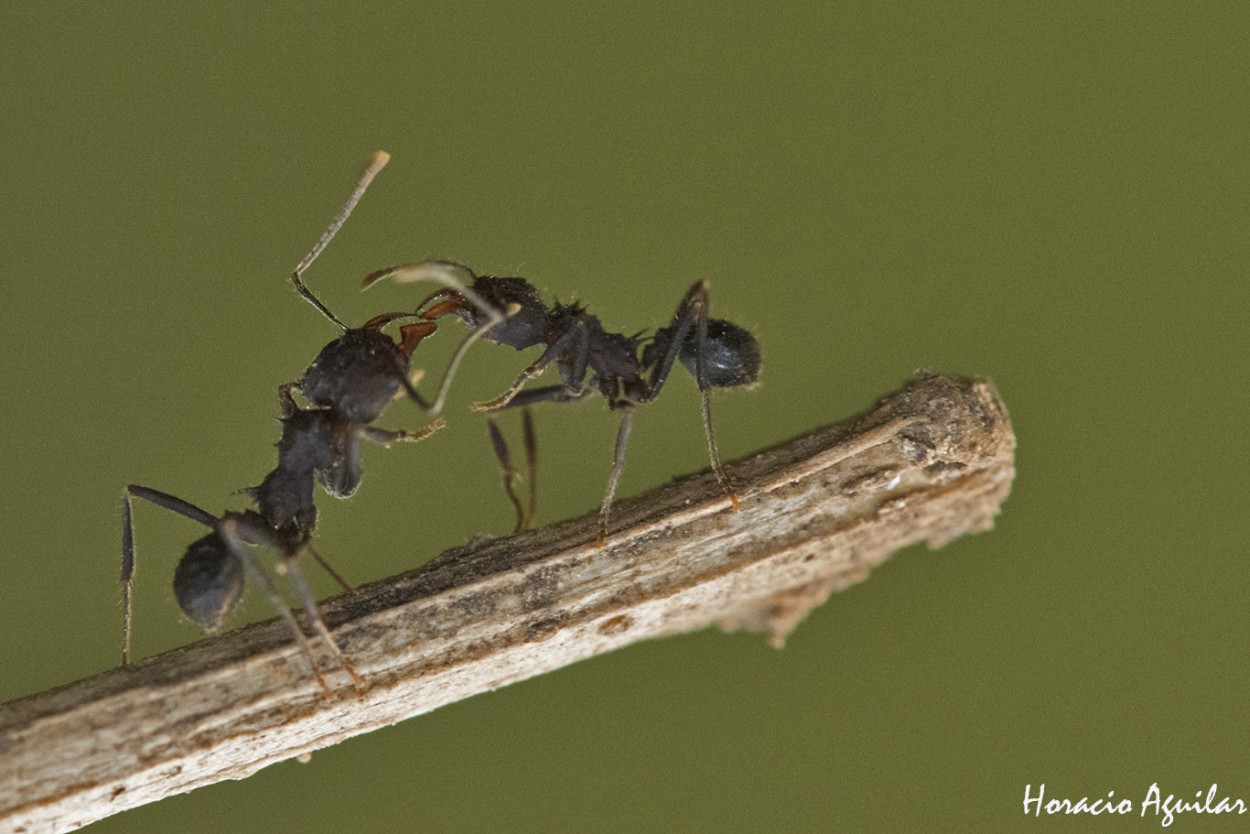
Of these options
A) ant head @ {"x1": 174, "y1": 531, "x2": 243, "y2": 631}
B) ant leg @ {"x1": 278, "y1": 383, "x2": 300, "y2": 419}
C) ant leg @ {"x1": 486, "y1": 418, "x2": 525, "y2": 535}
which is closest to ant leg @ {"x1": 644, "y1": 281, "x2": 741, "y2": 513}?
ant leg @ {"x1": 486, "y1": 418, "x2": 525, "y2": 535}

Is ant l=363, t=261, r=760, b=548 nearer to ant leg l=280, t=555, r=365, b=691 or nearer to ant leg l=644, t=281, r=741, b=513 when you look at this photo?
ant leg l=644, t=281, r=741, b=513

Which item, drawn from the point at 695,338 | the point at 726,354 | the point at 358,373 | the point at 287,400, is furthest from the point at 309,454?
the point at 726,354

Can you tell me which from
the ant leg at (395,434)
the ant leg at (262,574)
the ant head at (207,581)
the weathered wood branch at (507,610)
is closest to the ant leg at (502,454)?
the ant leg at (395,434)

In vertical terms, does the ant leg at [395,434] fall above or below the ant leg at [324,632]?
above

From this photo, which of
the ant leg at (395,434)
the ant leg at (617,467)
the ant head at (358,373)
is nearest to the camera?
the ant leg at (617,467)

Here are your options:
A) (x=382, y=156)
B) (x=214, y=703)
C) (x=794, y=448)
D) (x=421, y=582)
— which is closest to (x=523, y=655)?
(x=421, y=582)

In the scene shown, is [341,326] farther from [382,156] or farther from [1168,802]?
[1168,802]

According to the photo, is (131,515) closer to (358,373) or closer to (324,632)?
(358,373)

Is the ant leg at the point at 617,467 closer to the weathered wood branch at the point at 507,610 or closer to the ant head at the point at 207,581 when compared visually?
the weathered wood branch at the point at 507,610
